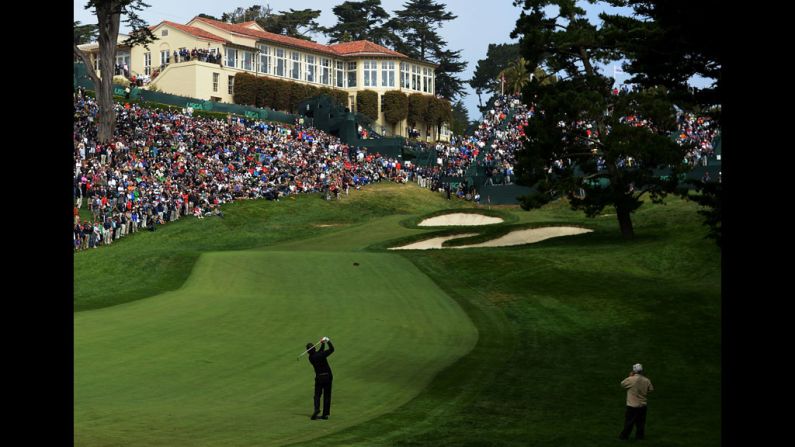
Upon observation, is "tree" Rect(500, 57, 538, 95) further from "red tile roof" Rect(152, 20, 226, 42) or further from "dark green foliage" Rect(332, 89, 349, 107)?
"red tile roof" Rect(152, 20, 226, 42)

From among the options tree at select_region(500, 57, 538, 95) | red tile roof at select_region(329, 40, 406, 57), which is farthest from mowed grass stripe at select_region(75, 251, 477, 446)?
red tile roof at select_region(329, 40, 406, 57)

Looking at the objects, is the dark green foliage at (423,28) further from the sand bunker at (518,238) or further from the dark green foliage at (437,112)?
the sand bunker at (518,238)

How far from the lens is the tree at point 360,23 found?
485 feet

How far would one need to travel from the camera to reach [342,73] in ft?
377

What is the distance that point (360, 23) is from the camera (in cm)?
14688

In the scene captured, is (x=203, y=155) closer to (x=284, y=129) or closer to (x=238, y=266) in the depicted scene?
(x=284, y=129)

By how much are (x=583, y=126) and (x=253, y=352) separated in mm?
28348

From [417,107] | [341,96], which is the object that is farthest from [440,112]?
[341,96]

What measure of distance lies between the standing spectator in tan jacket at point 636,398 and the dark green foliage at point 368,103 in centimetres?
9614

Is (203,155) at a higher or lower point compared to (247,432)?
higher

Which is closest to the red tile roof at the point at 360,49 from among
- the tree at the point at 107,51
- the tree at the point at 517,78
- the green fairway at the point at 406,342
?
the tree at the point at 517,78
